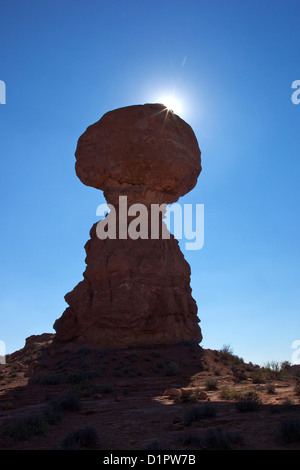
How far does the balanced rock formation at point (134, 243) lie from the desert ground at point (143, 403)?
3.84 ft

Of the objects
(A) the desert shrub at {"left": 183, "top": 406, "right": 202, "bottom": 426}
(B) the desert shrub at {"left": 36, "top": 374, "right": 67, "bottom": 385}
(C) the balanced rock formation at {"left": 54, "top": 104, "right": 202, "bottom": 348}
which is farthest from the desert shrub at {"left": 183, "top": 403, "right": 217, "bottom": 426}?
(C) the balanced rock formation at {"left": 54, "top": 104, "right": 202, "bottom": 348}

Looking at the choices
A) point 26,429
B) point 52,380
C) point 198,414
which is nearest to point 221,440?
point 198,414

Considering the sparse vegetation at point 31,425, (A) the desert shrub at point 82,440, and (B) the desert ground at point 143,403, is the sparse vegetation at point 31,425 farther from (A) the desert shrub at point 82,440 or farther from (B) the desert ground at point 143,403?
(A) the desert shrub at point 82,440

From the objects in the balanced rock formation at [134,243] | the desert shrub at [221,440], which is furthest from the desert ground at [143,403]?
the balanced rock formation at [134,243]

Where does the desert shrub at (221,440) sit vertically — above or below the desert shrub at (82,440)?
above

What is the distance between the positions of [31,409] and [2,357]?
16.1 metres

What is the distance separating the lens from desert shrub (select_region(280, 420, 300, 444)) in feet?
15.8

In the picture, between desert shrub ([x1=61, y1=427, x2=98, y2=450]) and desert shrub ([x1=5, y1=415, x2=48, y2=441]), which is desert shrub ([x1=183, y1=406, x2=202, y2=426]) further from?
desert shrub ([x1=5, y1=415, x2=48, y2=441])

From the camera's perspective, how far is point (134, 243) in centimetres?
1988

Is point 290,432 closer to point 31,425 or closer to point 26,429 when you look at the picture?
point 26,429

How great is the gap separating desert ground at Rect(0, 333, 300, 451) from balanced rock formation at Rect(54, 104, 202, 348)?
1.17m

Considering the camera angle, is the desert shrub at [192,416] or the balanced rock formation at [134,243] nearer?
the desert shrub at [192,416]

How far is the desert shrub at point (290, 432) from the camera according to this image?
4809 millimetres
